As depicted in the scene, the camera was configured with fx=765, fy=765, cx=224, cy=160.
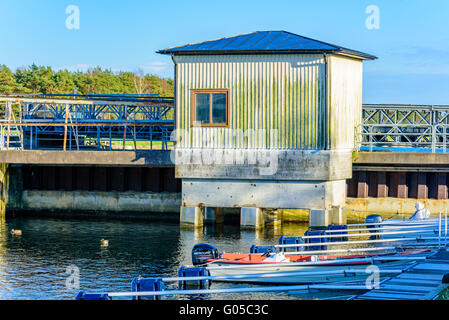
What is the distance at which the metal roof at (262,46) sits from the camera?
3709cm

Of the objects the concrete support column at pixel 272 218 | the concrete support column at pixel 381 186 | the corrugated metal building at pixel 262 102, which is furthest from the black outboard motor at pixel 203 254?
the concrete support column at pixel 381 186

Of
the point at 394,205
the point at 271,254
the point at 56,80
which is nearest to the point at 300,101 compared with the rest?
the point at 394,205

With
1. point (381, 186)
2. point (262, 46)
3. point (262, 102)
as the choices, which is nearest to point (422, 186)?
point (381, 186)

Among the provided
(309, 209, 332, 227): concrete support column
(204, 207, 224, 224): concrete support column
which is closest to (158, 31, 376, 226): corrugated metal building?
(309, 209, 332, 227): concrete support column

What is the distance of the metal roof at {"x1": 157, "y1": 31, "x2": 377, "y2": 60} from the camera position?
122 ft

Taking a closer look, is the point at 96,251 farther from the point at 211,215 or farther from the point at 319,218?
the point at 319,218

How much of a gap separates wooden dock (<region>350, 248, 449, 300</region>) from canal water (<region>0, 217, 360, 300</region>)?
3537mm

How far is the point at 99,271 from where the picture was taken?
29.2 meters

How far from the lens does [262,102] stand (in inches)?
1480

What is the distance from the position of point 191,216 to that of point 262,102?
6865mm

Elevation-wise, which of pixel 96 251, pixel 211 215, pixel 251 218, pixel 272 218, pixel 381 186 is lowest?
pixel 96 251

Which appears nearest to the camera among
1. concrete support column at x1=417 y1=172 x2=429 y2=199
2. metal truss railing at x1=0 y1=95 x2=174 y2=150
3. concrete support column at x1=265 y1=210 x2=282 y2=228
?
concrete support column at x1=417 y1=172 x2=429 y2=199

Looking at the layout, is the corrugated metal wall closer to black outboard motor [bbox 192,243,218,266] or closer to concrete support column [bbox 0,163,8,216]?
black outboard motor [bbox 192,243,218,266]

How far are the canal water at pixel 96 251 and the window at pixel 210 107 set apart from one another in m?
5.57
